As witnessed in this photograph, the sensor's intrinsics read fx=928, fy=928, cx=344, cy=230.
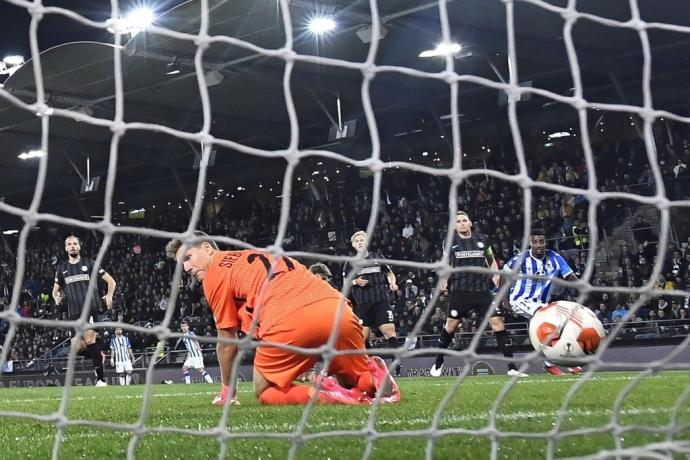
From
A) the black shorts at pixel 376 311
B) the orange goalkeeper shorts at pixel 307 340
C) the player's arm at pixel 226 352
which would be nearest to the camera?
the orange goalkeeper shorts at pixel 307 340

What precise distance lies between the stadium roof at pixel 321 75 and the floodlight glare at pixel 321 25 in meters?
0.19

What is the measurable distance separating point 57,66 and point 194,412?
13386 millimetres

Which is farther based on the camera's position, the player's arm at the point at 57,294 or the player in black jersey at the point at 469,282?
the player's arm at the point at 57,294

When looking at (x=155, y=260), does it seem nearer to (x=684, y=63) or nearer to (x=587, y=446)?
(x=684, y=63)

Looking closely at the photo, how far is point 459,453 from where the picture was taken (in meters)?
3.13

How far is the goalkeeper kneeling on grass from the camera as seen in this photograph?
5.29 metres

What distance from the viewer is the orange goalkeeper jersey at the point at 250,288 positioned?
17.8 ft

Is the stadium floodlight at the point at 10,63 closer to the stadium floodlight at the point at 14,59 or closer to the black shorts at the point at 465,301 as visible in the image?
the stadium floodlight at the point at 14,59

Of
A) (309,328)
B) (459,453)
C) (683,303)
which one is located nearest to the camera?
(459,453)

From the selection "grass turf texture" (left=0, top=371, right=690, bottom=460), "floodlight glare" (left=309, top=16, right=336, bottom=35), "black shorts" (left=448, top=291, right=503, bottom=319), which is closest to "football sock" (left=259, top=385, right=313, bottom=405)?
"grass turf texture" (left=0, top=371, right=690, bottom=460)

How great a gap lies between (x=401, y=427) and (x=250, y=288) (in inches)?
61.3

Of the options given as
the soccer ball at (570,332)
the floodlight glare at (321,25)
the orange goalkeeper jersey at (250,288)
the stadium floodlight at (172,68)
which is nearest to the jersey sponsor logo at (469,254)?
the soccer ball at (570,332)

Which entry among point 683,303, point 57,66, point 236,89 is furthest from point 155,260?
point 683,303

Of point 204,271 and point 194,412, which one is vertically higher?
point 204,271
